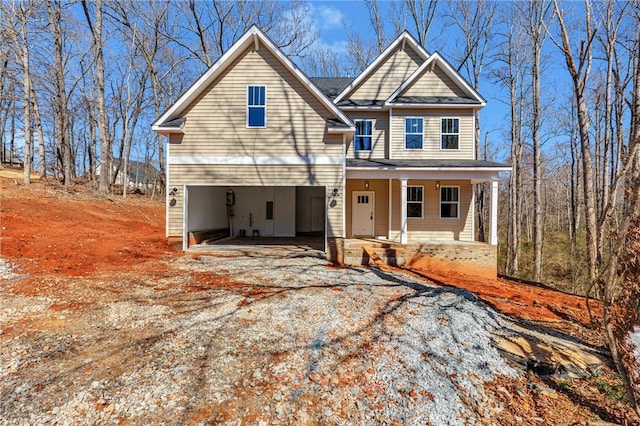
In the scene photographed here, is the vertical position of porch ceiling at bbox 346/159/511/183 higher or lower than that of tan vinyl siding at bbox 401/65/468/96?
lower

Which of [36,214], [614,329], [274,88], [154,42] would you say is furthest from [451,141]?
[154,42]

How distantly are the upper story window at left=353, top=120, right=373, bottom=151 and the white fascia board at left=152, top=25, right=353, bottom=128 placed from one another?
2.80 meters

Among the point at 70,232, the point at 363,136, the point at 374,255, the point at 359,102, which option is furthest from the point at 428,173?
the point at 70,232

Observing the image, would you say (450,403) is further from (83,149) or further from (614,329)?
(83,149)

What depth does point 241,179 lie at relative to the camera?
10312 mm

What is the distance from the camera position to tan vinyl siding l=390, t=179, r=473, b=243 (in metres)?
12.4

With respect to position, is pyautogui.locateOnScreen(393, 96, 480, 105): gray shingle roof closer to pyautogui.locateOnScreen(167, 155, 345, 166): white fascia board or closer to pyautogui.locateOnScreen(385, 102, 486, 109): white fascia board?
pyautogui.locateOnScreen(385, 102, 486, 109): white fascia board

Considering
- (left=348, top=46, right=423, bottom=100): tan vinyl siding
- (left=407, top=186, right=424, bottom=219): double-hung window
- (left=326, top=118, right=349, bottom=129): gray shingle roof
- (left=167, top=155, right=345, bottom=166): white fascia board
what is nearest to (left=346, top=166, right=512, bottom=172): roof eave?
(left=167, top=155, right=345, bottom=166): white fascia board

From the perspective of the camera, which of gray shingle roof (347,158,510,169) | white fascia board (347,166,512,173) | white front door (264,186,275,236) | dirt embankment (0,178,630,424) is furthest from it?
white front door (264,186,275,236)

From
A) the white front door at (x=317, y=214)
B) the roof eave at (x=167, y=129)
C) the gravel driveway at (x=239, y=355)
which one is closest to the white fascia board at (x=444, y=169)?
the gravel driveway at (x=239, y=355)

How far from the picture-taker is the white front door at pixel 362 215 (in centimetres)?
1288

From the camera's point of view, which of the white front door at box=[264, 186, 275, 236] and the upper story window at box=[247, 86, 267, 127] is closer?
the upper story window at box=[247, 86, 267, 127]

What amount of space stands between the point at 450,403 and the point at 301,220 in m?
12.9

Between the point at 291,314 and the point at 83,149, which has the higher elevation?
the point at 83,149
